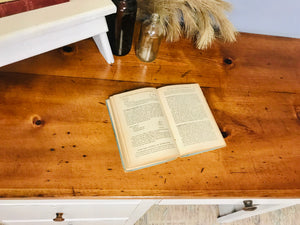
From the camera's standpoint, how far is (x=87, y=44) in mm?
898

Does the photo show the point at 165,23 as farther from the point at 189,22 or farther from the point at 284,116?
the point at 284,116

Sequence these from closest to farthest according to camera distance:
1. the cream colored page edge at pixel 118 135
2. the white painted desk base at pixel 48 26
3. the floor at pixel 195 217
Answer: the white painted desk base at pixel 48 26
the cream colored page edge at pixel 118 135
the floor at pixel 195 217

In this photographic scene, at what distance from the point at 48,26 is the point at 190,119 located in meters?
0.47

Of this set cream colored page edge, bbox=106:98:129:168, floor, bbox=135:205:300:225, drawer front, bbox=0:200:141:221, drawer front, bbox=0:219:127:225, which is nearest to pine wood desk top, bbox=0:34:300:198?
cream colored page edge, bbox=106:98:129:168

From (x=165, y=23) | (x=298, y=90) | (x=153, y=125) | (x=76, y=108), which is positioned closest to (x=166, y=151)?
(x=153, y=125)

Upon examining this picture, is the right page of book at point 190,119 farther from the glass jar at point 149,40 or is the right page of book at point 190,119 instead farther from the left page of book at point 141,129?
the glass jar at point 149,40

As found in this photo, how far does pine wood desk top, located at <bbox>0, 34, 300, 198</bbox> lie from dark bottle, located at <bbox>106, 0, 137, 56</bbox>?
54 mm

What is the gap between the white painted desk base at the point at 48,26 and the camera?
23.5 inches

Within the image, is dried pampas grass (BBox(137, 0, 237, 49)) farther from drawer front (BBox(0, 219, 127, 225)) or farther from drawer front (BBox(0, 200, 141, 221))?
drawer front (BBox(0, 219, 127, 225))

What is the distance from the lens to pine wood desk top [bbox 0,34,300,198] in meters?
0.67

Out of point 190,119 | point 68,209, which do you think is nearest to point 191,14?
point 190,119

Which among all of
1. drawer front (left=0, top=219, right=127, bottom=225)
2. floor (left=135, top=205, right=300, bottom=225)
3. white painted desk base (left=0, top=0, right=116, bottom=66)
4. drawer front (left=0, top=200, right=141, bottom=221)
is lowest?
floor (left=135, top=205, right=300, bottom=225)

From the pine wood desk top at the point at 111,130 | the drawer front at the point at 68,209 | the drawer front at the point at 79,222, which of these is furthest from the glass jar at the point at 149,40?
the drawer front at the point at 79,222

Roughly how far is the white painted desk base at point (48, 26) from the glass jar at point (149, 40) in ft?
0.57
